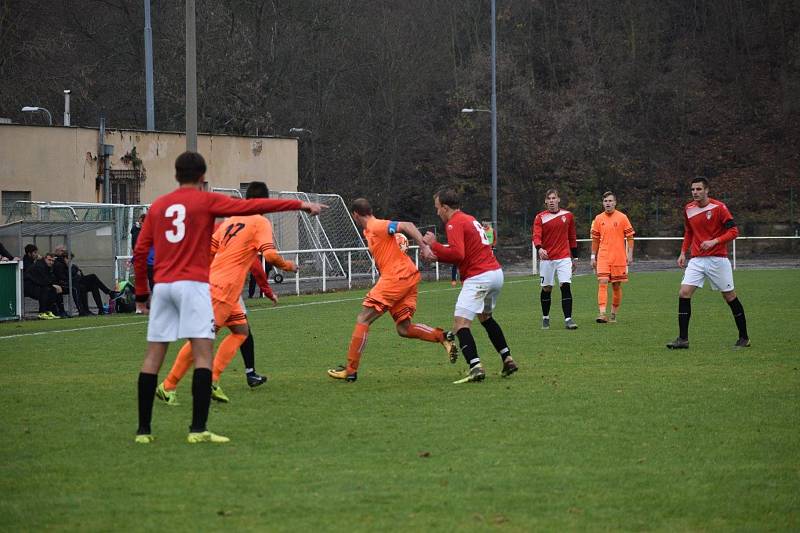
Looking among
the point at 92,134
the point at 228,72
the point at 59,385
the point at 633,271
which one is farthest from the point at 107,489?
the point at 228,72

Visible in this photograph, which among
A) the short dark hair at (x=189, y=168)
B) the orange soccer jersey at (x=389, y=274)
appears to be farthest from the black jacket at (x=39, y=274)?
the short dark hair at (x=189, y=168)

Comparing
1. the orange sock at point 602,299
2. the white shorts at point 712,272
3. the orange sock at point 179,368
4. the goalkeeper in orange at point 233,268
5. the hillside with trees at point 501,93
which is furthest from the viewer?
the hillside with trees at point 501,93

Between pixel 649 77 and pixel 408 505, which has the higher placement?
pixel 649 77

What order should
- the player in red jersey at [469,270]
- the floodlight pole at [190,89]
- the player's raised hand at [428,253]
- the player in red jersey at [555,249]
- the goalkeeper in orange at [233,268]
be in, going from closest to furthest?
the goalkeeper in orange at [233,268], the player's raised hand at [428,253], the player in red jersey at [469,270], the player in red jersey at [555,249], the floodlight pole at [190,89]

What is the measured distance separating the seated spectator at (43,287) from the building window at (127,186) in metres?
13.2

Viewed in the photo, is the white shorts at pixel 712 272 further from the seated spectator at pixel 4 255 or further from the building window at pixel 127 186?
the building window at pixel 127 186

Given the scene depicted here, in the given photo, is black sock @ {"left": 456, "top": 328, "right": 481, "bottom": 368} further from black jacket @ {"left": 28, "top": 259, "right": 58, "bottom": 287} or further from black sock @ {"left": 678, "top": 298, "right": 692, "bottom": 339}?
black jacket @ {"left": 28, "top": 259, "right": 58, "bottom": 287}

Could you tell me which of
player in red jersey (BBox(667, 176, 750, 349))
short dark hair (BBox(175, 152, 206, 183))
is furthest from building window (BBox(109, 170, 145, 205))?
short dark hair (BBox(175, 152, 206, 183))

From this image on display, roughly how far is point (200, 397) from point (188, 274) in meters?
0.89

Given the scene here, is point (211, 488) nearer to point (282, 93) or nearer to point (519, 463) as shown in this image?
point (519, 463)

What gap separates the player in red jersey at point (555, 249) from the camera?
57.9 ft

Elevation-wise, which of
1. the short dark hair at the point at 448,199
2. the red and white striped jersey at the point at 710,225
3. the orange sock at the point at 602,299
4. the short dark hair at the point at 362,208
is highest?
the short dark hair at the point at 448,199

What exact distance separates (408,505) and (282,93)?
47614mm

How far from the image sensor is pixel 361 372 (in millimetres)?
12359
